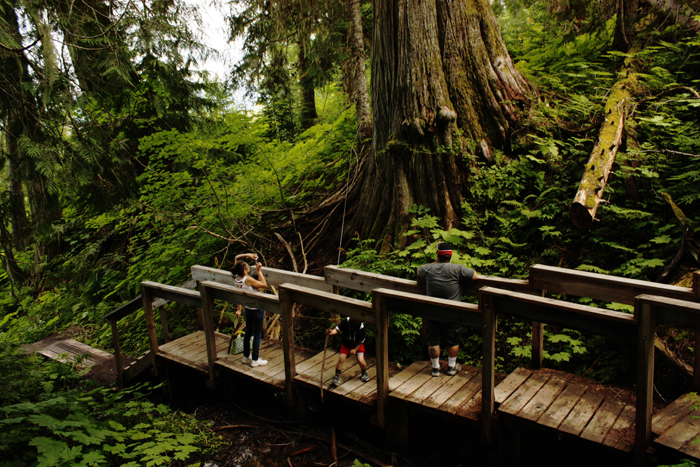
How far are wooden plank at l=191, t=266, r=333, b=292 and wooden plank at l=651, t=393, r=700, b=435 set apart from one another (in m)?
3.60

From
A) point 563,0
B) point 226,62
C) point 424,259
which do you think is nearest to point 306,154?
point 226,62

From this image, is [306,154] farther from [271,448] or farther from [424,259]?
[271,448]

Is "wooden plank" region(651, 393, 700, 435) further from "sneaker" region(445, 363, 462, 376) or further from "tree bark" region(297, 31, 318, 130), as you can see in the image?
"tree bark" region(297, 31, 318, 130)

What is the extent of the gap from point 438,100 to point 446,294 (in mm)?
3573

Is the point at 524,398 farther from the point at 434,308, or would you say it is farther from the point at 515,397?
the point at 434,308

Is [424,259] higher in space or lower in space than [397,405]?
higher

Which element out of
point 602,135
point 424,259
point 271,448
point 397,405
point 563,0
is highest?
point 563,0

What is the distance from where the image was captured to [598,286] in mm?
3908

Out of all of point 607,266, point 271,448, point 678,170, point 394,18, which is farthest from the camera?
point 394,18

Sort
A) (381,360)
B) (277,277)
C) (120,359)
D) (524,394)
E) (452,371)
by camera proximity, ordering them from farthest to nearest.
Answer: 1. (120,359)
2. (277,277)
3. (452,371)
4. (381,360)
5. (524,394)

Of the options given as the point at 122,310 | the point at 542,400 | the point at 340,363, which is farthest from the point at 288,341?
the point at 122,310

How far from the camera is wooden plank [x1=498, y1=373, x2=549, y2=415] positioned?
3.49 metres

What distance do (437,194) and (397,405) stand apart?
11.2 feet

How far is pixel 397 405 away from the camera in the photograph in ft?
13.9
